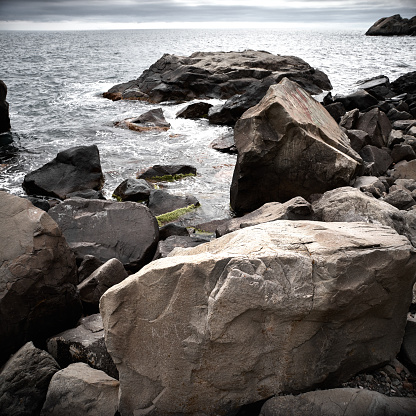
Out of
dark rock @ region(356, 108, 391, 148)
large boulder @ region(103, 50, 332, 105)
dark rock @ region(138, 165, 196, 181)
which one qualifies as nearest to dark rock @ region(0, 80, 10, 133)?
large boulder @ region(103, 50, 332, 105)

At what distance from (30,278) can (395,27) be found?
322 ft

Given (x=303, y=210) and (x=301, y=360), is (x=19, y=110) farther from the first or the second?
(x=301, y=360)

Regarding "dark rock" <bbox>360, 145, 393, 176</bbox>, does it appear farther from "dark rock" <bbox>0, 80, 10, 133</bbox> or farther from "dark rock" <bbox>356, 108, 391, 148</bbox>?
"dark rock" <bbox>0, 80, 10, 133</bbox>

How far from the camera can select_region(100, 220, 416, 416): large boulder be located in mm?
3146

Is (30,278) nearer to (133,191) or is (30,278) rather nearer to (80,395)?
(80,395)

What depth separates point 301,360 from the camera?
3.32 m

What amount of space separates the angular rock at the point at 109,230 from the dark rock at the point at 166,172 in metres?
4.23

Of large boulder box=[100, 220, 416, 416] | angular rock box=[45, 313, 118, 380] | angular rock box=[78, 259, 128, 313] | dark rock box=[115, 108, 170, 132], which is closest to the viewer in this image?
large boulder box=[100, 220, 416, 416]

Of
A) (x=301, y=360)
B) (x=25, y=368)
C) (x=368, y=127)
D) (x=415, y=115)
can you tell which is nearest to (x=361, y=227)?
(x=301, y=360)

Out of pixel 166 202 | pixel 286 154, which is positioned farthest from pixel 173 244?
pixel 166 202

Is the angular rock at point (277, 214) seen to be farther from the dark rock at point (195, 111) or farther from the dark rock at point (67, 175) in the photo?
the dark rock at point (195, 111)

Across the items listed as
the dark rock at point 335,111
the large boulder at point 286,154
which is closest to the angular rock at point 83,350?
the large boulder at point 286,154

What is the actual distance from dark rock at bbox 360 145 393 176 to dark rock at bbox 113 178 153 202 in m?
5.16

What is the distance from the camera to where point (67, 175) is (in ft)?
34.7
